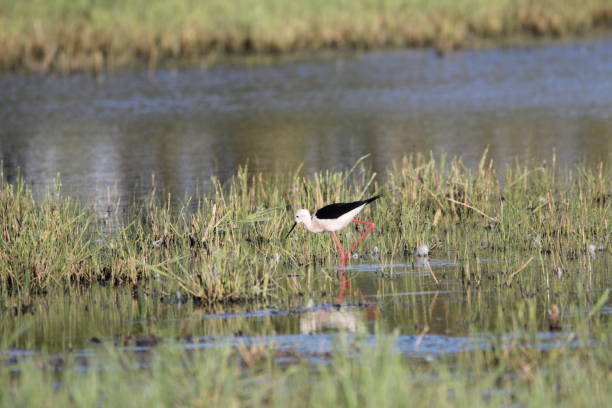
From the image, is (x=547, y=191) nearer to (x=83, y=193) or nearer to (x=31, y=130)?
(x=83, y=193)

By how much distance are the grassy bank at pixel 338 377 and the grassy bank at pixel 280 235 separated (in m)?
1.78

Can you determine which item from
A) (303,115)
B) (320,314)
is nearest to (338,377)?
(320,314)

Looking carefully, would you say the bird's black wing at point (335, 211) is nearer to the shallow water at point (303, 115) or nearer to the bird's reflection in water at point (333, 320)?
the bird's reflection in water at point (333, 320)

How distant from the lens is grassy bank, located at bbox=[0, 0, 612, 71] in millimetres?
31922

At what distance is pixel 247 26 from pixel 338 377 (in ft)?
92.4

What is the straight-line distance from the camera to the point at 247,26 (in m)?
34.1

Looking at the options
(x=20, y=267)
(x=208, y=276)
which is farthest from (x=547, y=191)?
(x=20, y=267)

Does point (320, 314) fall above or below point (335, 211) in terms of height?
below

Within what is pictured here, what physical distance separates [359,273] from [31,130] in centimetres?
1467

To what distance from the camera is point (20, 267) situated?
9.88m

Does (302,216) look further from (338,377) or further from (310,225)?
(338,377)

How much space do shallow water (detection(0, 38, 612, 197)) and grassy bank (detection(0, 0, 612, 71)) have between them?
1.25m

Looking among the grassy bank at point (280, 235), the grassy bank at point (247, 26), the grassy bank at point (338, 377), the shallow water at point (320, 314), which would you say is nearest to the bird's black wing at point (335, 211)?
the grassy bank at point (280, 235)

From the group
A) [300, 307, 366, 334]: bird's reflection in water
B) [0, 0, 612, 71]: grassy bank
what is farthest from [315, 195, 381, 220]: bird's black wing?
[0, 0, 612, 71]: grassy bank
